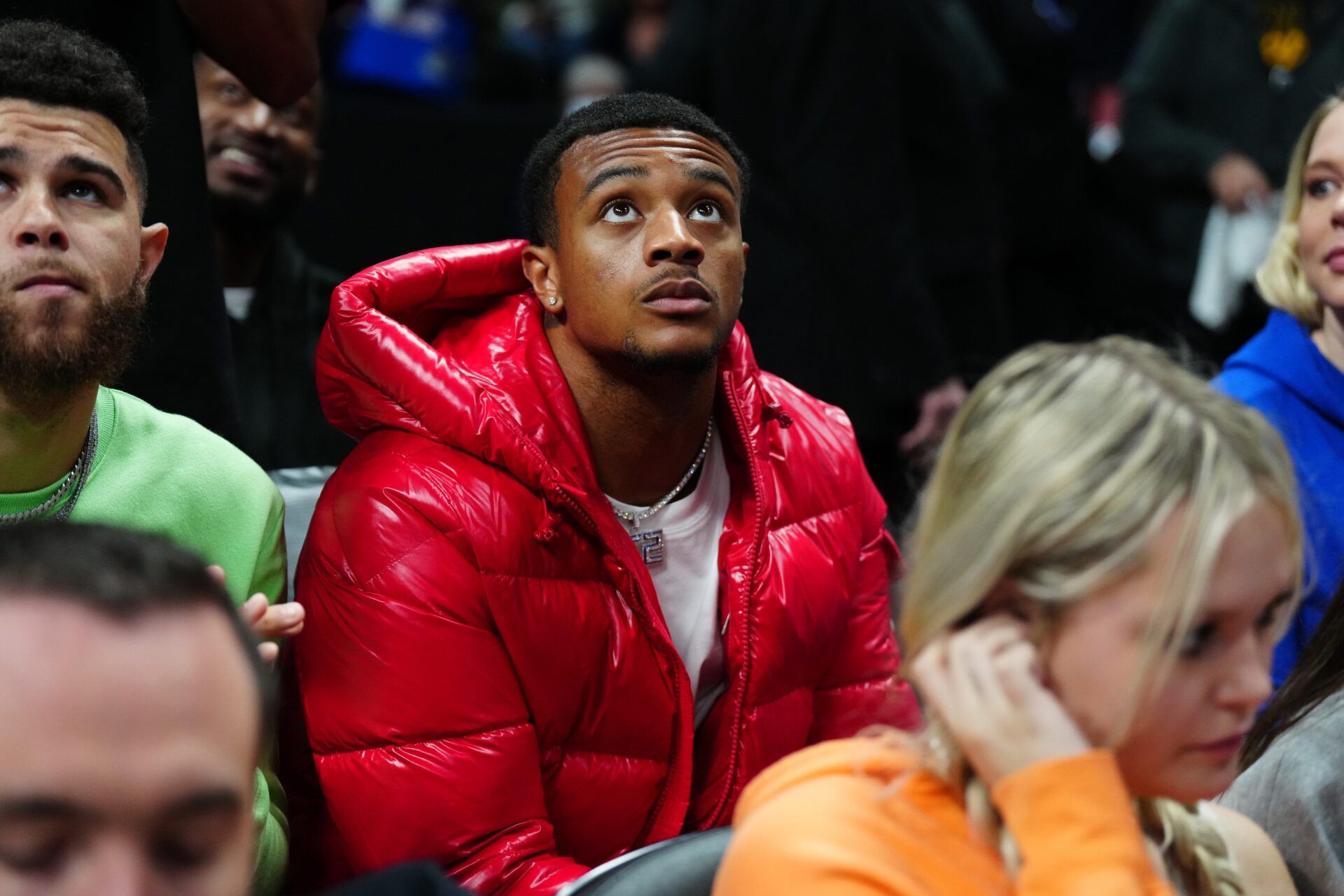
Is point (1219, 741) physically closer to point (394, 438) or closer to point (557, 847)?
point (557, 847)

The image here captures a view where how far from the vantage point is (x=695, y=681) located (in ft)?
7.48

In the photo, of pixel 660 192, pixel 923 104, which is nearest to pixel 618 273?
pixel 660 192

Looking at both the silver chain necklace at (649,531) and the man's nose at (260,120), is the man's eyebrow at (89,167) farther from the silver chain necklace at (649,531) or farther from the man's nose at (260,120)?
the man's nose at (260,120)

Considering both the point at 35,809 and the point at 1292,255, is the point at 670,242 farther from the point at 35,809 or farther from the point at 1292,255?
the point at 35,809

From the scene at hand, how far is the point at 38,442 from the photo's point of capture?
6.39ft

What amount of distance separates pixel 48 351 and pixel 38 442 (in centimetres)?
12

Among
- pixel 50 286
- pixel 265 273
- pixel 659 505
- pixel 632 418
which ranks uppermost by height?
pixel 50 286

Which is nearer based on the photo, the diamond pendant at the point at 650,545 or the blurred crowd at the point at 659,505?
the blurred crowd at the point at 659,505

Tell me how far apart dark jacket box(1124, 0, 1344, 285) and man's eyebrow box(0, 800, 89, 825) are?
4208mm

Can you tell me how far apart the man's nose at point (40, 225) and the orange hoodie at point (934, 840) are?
112 cm

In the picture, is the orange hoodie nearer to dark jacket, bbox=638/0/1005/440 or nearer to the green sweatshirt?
the green sweatshirt

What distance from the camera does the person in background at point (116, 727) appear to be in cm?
96

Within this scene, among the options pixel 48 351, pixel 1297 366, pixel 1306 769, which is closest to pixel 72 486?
pixel 48 351

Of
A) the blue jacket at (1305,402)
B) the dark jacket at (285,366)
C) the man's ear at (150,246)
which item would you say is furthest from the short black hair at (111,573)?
the dark jacket at (285,366)
